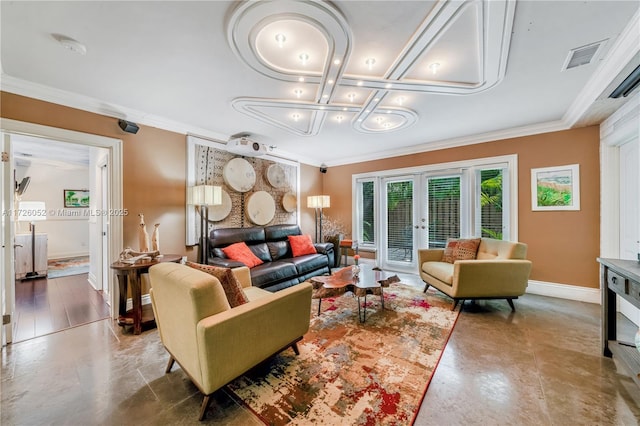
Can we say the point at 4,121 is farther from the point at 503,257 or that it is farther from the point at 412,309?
the point at 503,257

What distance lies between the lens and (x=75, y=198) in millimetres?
6281

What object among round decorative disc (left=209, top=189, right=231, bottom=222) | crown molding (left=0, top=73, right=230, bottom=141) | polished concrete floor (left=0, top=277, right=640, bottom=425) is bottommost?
polished concrete floor (left=0, top=277, right=640, bottom=425)

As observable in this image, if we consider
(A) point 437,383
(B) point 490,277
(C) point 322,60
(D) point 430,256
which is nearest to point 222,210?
(C) point 322,60

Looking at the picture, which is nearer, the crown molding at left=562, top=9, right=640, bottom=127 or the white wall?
the crown molding at left=562, top=9, right=640, bottom=127

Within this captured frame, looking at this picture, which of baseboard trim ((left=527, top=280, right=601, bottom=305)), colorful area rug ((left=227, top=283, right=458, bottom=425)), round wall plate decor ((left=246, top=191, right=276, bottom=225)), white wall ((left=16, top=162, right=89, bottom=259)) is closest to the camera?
colorful area rug ((left=227, top=283, right=458, bottom=425))

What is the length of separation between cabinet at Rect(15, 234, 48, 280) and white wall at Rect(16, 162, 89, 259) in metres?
1.92

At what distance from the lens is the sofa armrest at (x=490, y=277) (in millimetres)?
2791

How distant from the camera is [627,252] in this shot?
9.09 ft

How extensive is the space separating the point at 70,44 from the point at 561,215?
5724mm

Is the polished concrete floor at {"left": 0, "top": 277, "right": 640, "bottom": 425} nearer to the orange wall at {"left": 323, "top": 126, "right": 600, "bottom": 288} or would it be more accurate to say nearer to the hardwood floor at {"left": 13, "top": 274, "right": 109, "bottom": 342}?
the hardwood floor at {"left": 13, "top": 274, "right": 109, "bottom": 342}

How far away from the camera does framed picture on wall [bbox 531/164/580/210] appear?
3.32 metres

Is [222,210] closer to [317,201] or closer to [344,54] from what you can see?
[317,201]

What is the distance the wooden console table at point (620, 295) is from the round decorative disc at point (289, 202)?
4.40 metres

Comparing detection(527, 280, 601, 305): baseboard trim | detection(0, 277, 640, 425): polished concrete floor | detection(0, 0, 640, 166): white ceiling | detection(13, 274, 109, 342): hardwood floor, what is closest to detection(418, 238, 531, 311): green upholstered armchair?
detection(0, 277, 640, 425): polished concrete floor
